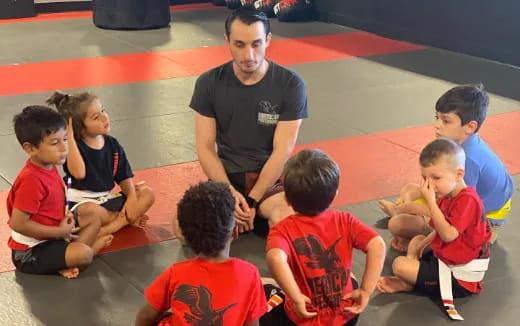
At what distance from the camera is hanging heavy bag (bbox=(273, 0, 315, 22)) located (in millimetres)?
11203

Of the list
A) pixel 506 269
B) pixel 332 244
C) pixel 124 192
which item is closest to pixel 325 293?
pixel 332 244

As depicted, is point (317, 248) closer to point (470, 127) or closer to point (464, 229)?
point (464, 229)

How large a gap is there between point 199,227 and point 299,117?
183 centimetres

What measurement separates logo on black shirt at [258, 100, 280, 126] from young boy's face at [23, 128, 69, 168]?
1.20 meters

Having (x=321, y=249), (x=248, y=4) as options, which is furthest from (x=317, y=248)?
(x=248, y=4)

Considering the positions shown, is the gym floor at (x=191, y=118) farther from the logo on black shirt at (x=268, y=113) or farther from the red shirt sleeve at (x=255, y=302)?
the red shirt sleeve at (x=255, y=302)

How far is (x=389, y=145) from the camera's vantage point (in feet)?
19.6

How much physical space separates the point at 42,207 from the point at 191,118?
10.1 ft

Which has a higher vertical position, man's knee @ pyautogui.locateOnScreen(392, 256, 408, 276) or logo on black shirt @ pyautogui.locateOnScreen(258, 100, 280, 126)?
logo on black shirt @ pyautogui.locateOnScreen(258, 100, 280, 126)

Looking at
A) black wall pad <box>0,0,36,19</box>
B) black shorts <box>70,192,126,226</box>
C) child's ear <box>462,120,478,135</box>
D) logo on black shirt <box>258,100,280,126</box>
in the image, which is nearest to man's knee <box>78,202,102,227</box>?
black shorts <box>70,192,126,226</box>

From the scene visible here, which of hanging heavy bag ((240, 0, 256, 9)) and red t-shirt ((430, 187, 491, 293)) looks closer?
red t-shirt ((430, 187, 491, 293))

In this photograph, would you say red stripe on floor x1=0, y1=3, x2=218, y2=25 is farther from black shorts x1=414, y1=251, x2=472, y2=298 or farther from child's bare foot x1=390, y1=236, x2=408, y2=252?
black shorts x1=414, y1=251, x2=472, y2=298

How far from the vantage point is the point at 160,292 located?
2.73 meters

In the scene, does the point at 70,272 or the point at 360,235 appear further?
the point at 70,272
